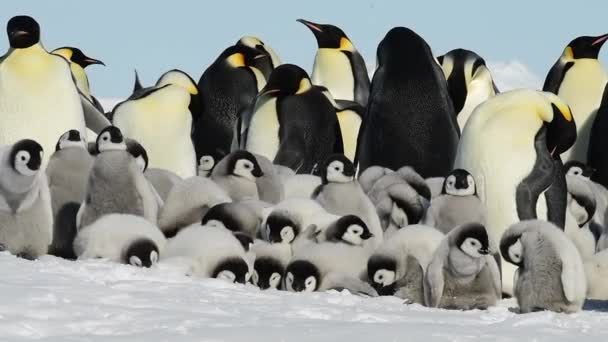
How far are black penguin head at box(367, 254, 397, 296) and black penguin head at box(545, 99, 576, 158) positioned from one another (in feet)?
7.16

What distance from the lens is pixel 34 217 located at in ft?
23.0

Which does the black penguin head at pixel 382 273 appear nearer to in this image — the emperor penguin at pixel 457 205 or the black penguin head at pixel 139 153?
the emperor penguin at pixel 457 205

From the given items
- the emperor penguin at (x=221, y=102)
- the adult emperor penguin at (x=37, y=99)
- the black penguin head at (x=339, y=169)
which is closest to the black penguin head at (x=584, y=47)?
the emperor penguin at (x=221, y=102)

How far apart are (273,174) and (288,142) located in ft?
8.25

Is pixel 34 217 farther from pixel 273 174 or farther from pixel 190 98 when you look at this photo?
pixel 190 98

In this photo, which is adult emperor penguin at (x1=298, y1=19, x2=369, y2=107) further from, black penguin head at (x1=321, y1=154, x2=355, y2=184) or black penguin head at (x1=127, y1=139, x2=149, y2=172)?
black penguin head at (x1=321, y1=154, x2=355, y2=184)

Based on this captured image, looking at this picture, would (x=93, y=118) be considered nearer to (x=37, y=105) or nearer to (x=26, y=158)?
(x=37, y=105)

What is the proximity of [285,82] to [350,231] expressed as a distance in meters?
4.99

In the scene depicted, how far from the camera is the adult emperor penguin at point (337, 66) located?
15.7m

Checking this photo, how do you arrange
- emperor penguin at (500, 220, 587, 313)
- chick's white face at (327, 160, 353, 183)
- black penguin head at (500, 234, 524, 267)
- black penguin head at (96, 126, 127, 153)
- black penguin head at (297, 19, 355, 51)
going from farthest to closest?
black penguin head at (297, 19, 355, 51) → chick's white face at (327, 160, 353, 183) → black penguin head at (96, 126, 127, 153) → black penguin head at (500, 234, 524, 267) → emperor penguin at (500, 220, 587, 313)

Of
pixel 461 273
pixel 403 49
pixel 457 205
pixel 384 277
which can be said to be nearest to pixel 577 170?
pixel 403 49

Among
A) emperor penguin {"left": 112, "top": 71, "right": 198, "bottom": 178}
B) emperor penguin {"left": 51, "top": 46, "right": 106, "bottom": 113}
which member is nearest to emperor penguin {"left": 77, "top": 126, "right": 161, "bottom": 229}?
emperor penguin {"left": 112, "top": 71, "right": 198, "bottom": 178}

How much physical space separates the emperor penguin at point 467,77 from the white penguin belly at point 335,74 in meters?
1.34

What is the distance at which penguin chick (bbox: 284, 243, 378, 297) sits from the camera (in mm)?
6750
